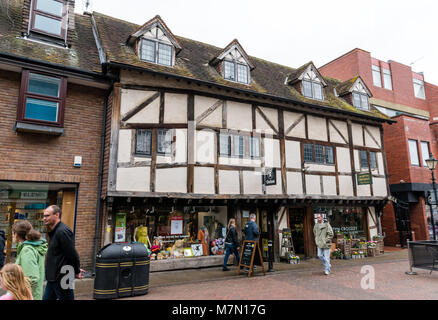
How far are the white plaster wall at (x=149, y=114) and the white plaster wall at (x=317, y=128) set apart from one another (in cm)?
682

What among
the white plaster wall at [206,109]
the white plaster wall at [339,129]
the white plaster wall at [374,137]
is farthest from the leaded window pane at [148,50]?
the white plaster wall at [374,137]

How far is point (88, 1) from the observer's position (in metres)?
12.6

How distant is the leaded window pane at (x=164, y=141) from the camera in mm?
9812

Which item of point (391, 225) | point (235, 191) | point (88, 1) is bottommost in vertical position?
point (391, 225)

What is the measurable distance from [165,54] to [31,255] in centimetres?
852

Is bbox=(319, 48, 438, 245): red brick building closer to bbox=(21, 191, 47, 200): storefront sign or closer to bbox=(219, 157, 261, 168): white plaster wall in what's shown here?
Result: bbox=(219, 157, 261, 168): white plaster wall

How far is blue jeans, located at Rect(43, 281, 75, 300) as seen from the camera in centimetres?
416

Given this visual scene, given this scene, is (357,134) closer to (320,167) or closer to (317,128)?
(317,128)

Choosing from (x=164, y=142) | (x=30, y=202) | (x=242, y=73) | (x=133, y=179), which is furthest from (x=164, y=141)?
(x=242, y=73)

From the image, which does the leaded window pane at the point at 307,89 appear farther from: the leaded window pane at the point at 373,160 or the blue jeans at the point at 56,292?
the blue jeans at the point at 56,292

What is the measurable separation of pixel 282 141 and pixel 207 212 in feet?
14.0

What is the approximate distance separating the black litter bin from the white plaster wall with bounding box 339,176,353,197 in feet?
32.0
